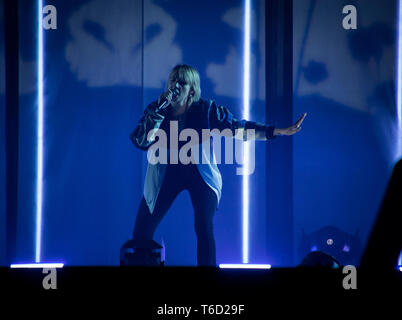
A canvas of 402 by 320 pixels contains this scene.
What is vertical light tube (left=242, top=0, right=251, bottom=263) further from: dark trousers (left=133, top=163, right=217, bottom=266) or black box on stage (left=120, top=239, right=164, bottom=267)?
black box on stage (left=120, top=239, right=164, bottom=267)

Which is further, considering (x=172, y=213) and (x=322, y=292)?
(x=172, y=213)

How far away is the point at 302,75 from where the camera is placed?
3.44m

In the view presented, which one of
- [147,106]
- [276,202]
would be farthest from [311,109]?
[147,106]

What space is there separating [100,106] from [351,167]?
90.5 inches

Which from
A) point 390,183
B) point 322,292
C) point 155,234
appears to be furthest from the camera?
point 155,234

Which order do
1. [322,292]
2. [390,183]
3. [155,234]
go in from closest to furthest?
[390,183] → [322,292] → [155,234]

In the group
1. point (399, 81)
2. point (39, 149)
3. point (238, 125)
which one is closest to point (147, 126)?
→ point (238, 125)

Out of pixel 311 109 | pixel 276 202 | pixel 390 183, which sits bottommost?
pixel 276 202

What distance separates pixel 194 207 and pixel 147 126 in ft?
2.71

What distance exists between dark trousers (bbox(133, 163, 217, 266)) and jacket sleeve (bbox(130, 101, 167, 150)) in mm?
306

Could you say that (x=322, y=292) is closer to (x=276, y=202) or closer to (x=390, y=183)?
(x=390, y=183)

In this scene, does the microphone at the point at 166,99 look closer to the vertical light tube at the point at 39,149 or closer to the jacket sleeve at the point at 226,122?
the jacket sleeve at the point at 226,122

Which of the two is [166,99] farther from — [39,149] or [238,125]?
[39,149]

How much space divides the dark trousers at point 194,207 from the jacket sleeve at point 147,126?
0.31 meters
